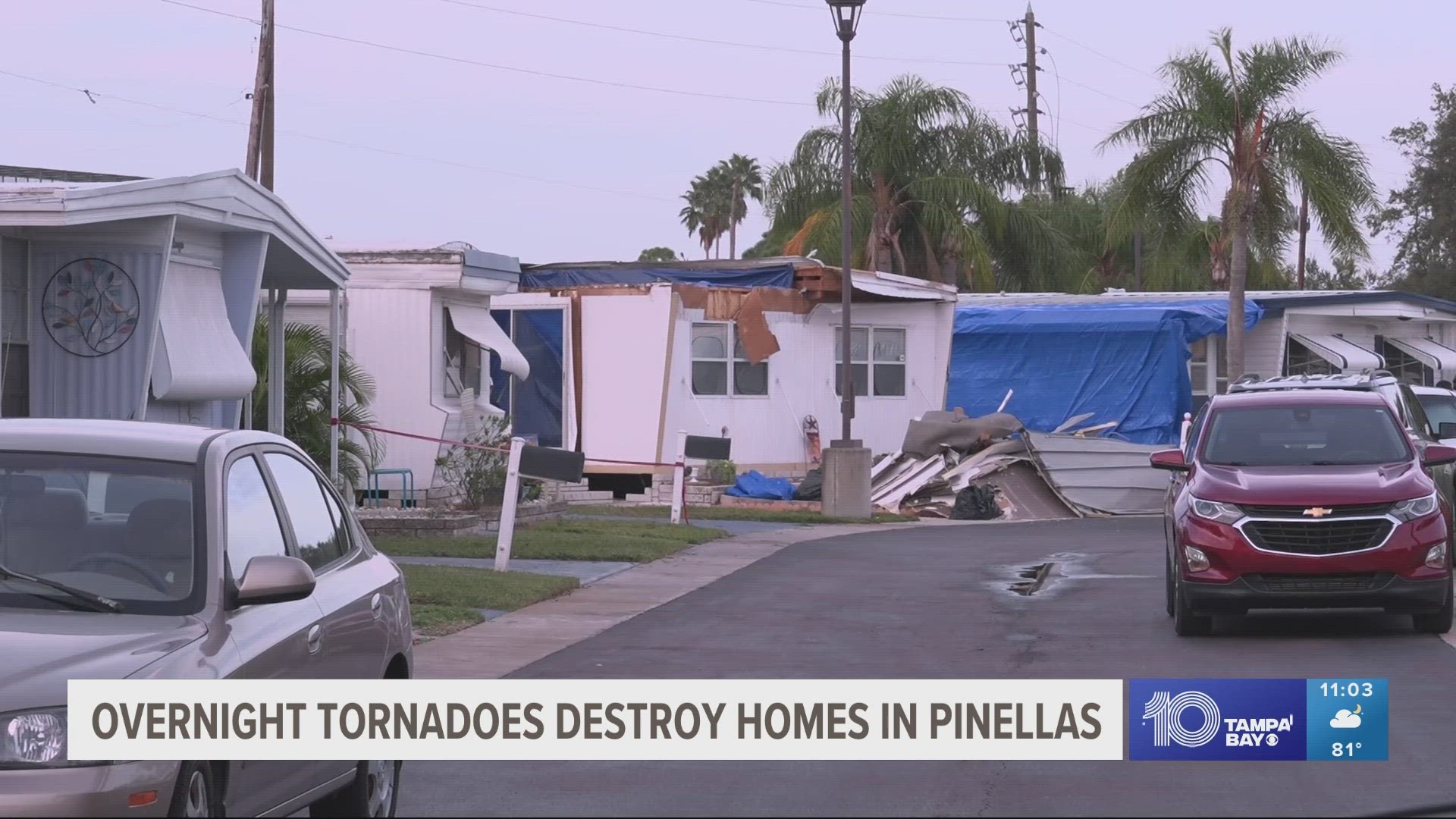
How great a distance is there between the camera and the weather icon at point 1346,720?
6.91 meters

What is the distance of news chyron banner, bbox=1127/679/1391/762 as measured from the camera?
678 cm

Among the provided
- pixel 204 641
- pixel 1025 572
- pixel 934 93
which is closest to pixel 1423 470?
pixel 1025 572

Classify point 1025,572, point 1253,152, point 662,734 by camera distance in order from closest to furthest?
point 662,734
point 1025,572
point 1253,152

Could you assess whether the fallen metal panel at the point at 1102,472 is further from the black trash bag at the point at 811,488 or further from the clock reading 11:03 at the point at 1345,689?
the clock reading 11:03 at the point at 1345,689

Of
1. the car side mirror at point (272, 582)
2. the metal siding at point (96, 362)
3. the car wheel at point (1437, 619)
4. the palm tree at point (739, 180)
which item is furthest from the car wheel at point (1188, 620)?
the palm tree at point (739, 180)

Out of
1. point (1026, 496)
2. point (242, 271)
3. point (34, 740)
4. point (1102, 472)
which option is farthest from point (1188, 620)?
point (1102, 472)

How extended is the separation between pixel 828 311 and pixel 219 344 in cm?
1831

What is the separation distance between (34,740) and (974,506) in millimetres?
26291

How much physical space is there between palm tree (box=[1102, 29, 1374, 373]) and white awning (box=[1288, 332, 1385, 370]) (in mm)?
3062

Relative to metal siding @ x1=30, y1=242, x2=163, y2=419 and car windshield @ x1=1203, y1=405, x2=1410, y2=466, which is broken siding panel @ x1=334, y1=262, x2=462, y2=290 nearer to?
metal siding @ x1=30, y1=242, x2=163, y2=419

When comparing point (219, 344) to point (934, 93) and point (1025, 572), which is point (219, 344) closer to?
point (1025, 572)

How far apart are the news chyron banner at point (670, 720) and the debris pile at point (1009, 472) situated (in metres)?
23.3

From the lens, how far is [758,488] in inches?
1218

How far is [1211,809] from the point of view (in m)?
7.84
